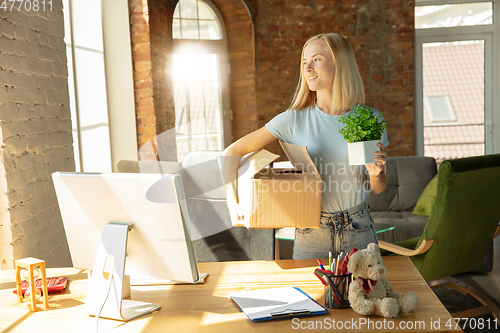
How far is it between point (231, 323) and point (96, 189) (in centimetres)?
49

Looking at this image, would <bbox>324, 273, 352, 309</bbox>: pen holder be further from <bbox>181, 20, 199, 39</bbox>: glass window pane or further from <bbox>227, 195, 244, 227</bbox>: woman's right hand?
<bbox>181, 20, 199, 39</bbox>: glass window pane

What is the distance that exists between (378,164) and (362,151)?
11cm

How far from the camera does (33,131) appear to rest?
190 cm

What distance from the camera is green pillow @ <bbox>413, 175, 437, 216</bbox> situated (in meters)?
3.43

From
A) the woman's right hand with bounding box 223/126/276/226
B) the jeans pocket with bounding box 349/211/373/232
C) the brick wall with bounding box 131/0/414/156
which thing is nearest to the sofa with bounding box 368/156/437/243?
the brick wall with bounding box 131/0/414/156

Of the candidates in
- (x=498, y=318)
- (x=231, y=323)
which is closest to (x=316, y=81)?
(x=231, y=323)

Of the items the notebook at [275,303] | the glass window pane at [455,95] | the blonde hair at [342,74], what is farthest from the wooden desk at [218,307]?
the glass window pane at [455,95]

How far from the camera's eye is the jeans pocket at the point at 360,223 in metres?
1.44

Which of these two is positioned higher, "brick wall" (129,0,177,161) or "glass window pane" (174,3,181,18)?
"glass window pane" (174,3,181,18)

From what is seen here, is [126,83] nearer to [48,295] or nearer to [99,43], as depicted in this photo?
[99,43]

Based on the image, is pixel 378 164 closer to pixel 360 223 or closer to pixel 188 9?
pixel 360 223

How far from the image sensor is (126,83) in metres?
3.65

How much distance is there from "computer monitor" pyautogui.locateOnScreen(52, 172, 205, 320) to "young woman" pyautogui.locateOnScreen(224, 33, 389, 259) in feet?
1.23

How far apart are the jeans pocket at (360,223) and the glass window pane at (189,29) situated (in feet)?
12.2
